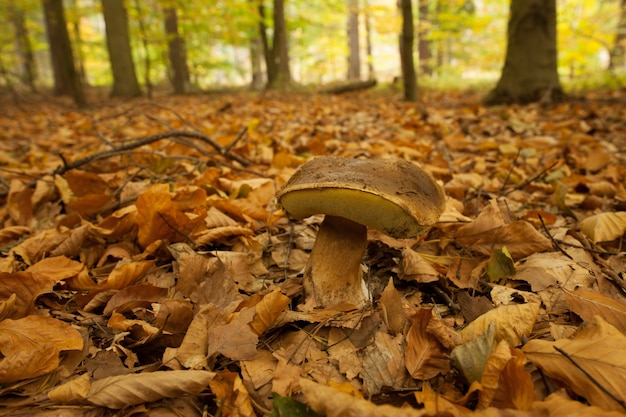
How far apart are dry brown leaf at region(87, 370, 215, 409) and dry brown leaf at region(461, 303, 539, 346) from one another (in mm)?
794

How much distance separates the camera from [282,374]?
1088mm

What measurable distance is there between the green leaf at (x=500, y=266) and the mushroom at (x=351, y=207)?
389mm

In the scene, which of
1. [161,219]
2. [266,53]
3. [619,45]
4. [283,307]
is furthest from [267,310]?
[619,45]

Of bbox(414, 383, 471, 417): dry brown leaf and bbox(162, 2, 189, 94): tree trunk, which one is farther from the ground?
bbox(162, 2, 189, 94): tree trunk

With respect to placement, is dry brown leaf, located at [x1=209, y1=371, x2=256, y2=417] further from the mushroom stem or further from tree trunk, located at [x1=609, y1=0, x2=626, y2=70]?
tree trunk, located at [x1=609, y1=0, x2=626, y2=70]

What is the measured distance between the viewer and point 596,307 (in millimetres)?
1234

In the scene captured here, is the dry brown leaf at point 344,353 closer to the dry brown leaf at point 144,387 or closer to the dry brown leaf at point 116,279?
the dry brown leaf at point 144,387

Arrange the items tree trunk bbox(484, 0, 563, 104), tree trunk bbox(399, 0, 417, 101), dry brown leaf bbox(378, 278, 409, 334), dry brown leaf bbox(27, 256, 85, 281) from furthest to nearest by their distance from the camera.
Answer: tree trunk bbox(399, 0, 417, 101) < tree trunk bbox(484, 0, 563, 104) < dry brown leaf bbox(27, 256, 85, 281) < dry brown leaf bbox(378, 278, 409, 334)

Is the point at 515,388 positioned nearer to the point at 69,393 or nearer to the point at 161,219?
the point at 69,393

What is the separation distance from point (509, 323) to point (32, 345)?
143cm

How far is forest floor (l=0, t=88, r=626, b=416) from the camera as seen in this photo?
99 cm

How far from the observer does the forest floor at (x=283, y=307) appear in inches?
39.1

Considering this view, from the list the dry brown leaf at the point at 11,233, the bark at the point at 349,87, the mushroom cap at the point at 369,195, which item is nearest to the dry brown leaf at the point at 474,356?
the mushroom cap at the point at 369,195

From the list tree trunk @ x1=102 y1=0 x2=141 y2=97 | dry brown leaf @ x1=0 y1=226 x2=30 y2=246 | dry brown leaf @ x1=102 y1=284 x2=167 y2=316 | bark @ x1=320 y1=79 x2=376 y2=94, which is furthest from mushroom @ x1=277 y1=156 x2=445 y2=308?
tree trunk @ x1=102 y1=0 x2=141 y2=97
